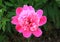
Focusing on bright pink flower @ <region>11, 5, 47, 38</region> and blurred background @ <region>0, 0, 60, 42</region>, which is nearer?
bright pink flower @ <region>11, 5, 47, 38</region>

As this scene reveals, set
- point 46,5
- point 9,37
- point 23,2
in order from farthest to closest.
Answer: point 9,37 < point 46,5 < point 23,2

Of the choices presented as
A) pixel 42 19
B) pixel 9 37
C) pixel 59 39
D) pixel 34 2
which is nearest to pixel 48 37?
pixel 59 39

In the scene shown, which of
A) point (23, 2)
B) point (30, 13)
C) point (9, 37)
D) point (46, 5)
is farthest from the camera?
point (9, 37)

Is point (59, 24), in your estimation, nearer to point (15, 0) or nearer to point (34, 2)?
point (34, 2)

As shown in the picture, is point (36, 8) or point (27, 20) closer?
point (27, 20)

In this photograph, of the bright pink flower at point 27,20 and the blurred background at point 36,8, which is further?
the blurred background at point 36,8

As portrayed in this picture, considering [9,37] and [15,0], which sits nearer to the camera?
[15,0]

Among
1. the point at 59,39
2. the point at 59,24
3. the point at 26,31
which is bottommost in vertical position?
the point at 59,39

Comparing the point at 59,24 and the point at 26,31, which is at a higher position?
the point at 26,31
